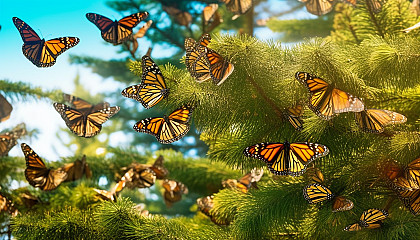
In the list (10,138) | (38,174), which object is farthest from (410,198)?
(10,138)

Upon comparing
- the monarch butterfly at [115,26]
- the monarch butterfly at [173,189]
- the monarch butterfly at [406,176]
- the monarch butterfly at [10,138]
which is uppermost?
the monarch butterfly at [115,26]

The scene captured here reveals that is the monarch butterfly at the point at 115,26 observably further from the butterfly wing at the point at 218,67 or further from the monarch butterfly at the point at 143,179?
the butterfly wing at the point at 218,67

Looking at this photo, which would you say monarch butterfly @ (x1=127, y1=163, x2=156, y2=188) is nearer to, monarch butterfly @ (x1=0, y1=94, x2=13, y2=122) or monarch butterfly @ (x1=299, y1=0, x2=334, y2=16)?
monarch butterfly @ (x1=0, y1=94, x2=13, y2=122)

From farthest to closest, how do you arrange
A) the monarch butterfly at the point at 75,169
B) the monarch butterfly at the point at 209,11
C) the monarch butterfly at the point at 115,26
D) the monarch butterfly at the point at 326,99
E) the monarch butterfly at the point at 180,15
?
the monarch butterfly at the point at 180,15 → the monarch butterfly at the point at 209,11 → the monarch butterfly at the point at 75,169 → the monarch butterfly at the point at 115,26 → the monarch butterfly at the point at 326,99

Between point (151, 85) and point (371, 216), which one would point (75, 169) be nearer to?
point (151, 85)

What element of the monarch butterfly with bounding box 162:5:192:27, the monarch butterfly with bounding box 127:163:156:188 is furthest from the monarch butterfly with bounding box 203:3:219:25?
the monarch butterfly with bounding box 127:163:156:188

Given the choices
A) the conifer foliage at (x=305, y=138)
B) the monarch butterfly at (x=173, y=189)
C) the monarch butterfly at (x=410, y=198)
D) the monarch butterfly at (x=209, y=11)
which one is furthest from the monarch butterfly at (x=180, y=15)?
the monarch butterfly at (x=410, y=198)

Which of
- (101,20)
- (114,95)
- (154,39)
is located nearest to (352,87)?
(101,20)

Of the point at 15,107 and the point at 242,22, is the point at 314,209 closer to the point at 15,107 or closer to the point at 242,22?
the point at 15,107
